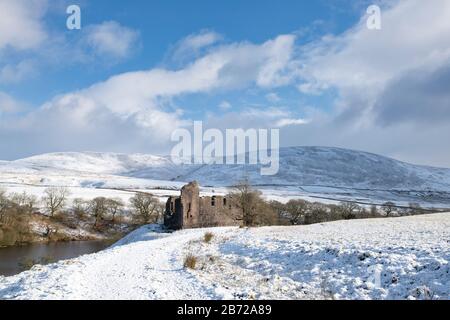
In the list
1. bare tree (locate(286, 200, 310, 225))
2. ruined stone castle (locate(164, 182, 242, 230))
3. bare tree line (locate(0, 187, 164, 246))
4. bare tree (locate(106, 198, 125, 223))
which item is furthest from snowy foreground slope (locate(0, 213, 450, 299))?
bare tree (locate(106, 198, 125, 223))

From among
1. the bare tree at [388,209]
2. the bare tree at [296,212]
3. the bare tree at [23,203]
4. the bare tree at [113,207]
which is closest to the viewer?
the bare tree at [296,212]

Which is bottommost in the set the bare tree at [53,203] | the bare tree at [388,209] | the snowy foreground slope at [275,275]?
the bare tree at [388,209]

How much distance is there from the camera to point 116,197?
369 feet

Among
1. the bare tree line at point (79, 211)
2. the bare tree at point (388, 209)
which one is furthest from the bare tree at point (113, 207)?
the bare tree at point (388, 209)

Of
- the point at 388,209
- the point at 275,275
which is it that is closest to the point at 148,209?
the point at 388,209

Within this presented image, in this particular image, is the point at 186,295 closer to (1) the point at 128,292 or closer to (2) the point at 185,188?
(1) the point at 128,292

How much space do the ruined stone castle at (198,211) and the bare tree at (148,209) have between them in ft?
117

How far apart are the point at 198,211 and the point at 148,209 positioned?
139ft

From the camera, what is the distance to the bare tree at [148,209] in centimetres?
9125

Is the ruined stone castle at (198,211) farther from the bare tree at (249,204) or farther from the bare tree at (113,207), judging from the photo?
the bare tree at (113,207)

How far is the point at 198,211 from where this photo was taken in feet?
178

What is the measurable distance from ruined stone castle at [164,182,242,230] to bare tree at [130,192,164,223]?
35634 millimetres

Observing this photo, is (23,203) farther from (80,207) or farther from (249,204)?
(249,204)
